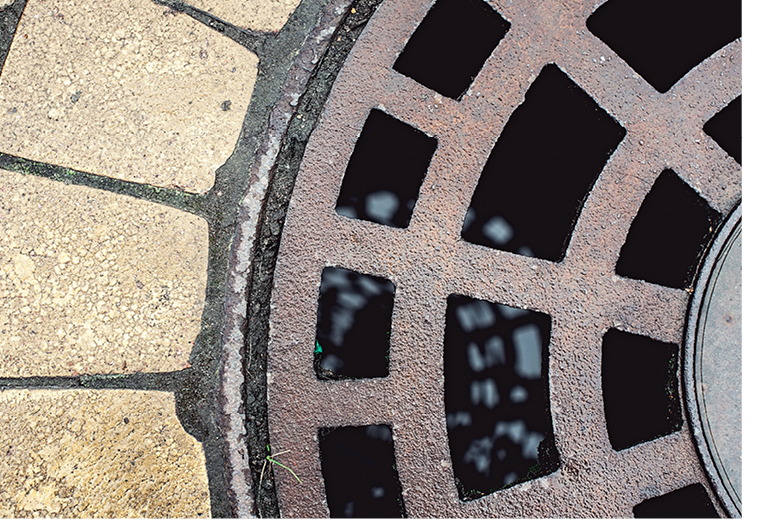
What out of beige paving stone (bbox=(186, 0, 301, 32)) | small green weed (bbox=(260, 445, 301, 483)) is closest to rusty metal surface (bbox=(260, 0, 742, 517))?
small green weed (bbox=(260, 445, 301, 483))

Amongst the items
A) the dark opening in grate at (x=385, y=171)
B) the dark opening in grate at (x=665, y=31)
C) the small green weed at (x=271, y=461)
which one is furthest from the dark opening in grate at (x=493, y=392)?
the dark opening in grate at (x=665, y=31)

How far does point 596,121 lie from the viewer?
153 centimetres

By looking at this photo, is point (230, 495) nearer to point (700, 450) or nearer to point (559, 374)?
point (559, 374)

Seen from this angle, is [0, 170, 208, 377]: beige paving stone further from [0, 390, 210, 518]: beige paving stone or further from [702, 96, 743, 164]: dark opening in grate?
[702, 96, 743, 164]: dark opening in grate

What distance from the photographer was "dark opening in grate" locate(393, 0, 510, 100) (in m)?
1.54

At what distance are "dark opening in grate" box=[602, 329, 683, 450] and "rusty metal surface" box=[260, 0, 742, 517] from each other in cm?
23

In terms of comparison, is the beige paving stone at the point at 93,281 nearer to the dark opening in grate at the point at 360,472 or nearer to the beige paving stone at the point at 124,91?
the beige paving stone at the point at 124,91

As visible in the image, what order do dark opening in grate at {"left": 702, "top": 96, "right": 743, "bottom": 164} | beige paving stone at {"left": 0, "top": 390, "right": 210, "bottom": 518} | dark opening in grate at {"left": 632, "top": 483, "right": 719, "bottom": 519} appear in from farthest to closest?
dark opening in grate at {"left": 702, "top": 96, "right": 743, "bottom": 164}
dark opening in grate at {"left": 632, "top": 483, "right": 719, "bottom": 519}
beige paving stone at {"left": 0, "top": 390, "right": 210, "bottom": 518}

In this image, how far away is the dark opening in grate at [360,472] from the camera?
1.49m

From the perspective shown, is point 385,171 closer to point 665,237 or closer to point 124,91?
point 124,91

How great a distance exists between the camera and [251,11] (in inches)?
53.0

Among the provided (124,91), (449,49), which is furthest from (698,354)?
(124,91)

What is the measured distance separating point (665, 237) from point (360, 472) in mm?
1070

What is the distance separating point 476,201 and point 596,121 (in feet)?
1.28
